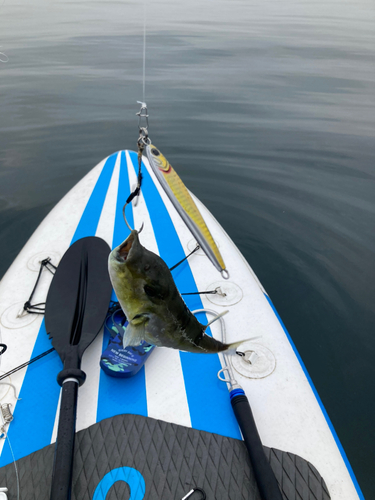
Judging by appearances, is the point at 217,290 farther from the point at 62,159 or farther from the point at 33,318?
the point at 62,159

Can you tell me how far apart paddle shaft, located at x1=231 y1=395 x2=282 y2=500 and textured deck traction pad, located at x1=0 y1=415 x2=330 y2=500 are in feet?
0.30

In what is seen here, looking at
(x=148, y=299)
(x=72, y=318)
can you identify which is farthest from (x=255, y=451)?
(x=72, y=318)

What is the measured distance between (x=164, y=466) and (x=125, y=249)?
179 cm

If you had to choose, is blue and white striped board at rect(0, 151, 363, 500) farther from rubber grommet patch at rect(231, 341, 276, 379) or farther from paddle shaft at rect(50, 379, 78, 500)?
paddle shaft at rect(50, 379, 78, 500)

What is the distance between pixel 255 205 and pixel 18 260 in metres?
4.60

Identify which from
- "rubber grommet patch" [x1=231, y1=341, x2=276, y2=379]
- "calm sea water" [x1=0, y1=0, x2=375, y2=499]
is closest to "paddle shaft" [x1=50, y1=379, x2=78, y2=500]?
"rubber grommet patch" [x1=231, y1=341, x2=276, y2=379]

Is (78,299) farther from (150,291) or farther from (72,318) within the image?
(150,291)

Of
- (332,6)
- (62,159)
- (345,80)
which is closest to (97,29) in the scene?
(345,80)

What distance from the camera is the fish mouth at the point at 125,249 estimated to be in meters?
1.36

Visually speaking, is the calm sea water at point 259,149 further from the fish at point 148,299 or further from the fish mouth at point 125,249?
the fish mouth at point 125,249

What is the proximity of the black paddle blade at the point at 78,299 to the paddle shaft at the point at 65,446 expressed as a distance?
261mm

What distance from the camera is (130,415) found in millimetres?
2561

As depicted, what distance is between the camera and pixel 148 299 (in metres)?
1.46

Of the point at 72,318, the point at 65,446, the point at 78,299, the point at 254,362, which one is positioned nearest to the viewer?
the point at 65,446
